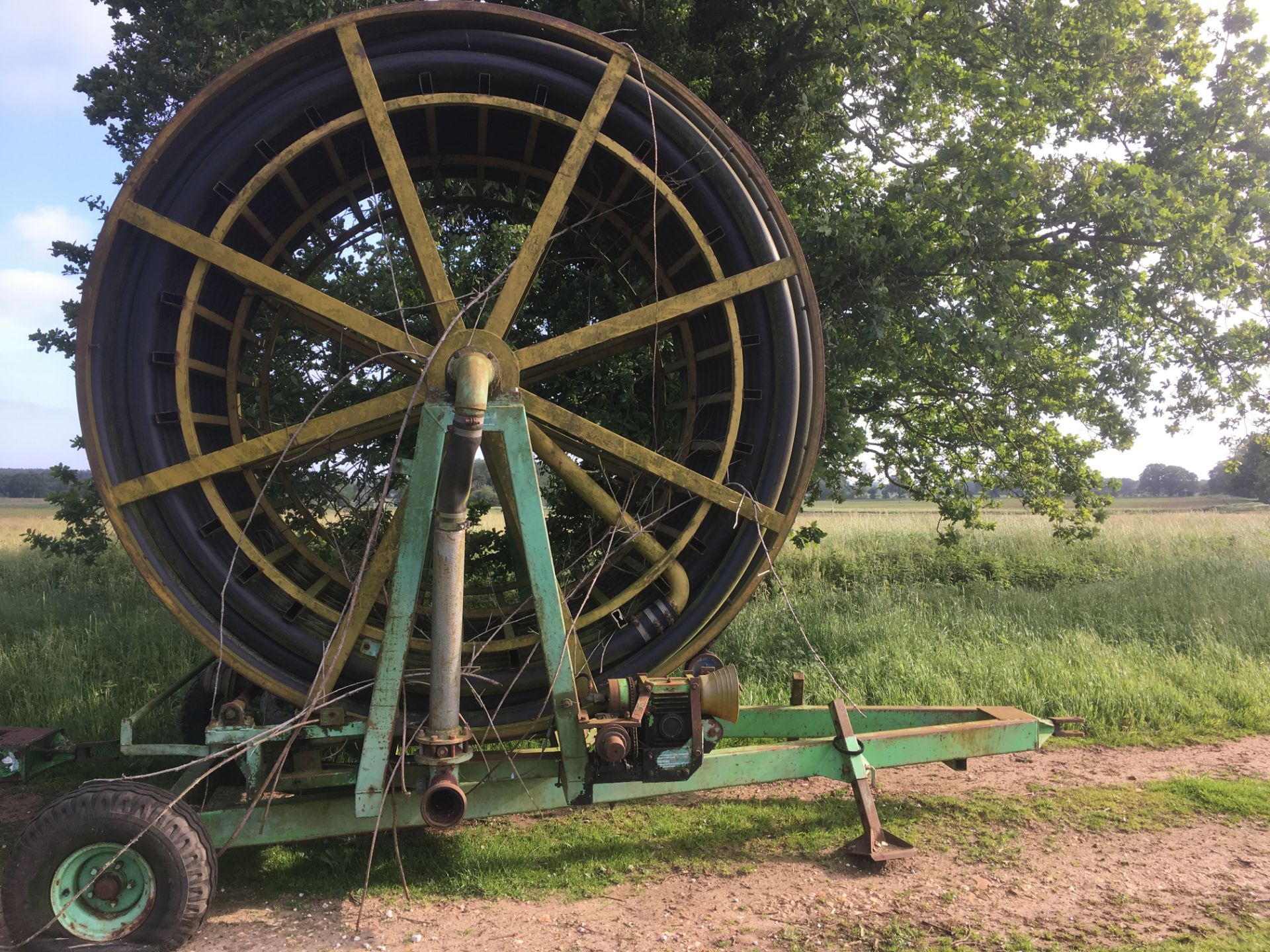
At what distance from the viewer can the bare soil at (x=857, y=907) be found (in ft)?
11.5

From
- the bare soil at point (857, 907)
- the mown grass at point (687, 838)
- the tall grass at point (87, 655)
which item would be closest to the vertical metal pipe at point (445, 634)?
the bare soil at point (857, 907)

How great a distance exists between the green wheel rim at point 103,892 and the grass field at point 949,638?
289 centimetres

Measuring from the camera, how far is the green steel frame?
3.62 meters

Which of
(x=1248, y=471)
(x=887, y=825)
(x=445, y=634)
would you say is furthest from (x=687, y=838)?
(x=1248, y=471)

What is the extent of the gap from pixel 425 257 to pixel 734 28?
17.0 feet

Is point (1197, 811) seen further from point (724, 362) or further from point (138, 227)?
point (138, 227)

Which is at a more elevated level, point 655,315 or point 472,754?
point 655,315

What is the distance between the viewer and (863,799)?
414cm

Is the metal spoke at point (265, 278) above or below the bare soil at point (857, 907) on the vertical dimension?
above

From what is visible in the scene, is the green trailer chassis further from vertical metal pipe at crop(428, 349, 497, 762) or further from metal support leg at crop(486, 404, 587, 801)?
vertical metal pipe at crop(428, 349, 497, 762)

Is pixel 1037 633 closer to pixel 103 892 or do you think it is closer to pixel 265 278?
pixel 265 278

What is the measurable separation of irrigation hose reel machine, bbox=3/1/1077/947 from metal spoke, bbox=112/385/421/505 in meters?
0.02

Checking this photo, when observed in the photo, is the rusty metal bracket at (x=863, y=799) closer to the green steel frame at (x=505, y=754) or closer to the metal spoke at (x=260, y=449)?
the green steel frame at (x=505, y=754)

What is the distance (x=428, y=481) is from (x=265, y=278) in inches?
55.4
